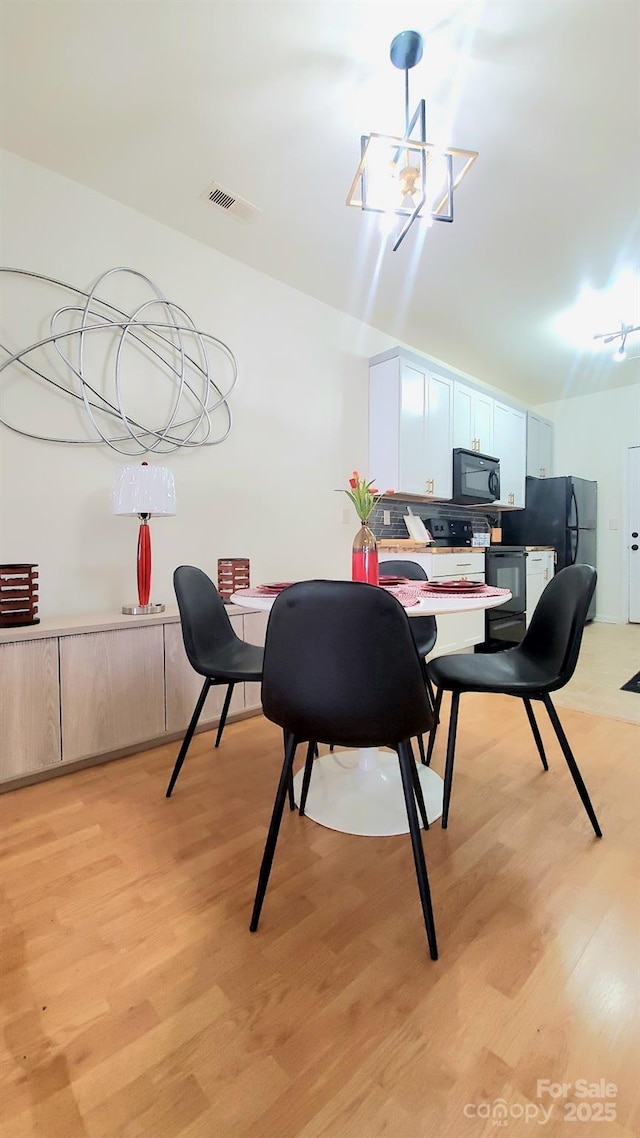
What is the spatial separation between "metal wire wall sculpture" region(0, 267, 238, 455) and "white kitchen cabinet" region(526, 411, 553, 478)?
12.5ft

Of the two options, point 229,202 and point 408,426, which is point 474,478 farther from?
point 229,202

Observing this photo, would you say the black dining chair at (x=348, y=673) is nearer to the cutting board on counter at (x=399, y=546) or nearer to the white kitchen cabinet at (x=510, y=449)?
the cutting board on counter at (x=399, y=546)

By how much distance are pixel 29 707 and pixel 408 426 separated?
309 centimetres

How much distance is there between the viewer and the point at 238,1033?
89 centimetres

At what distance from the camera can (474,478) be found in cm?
430

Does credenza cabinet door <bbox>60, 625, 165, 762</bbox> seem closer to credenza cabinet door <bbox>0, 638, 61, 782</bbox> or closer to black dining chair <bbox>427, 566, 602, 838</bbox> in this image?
credenza cabinet door <bbox>0, 638, 61, 782</bbox>

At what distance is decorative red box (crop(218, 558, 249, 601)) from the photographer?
8.73 ft

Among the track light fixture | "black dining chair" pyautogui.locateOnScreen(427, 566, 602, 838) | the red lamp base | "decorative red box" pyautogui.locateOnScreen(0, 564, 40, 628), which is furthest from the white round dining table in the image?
the track light fixture

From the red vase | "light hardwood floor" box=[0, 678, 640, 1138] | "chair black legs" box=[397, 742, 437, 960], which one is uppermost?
the red vase

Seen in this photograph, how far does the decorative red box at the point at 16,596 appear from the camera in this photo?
1.85 m

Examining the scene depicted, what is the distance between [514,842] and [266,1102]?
98cm

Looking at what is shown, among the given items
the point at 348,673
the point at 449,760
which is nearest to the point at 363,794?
the point at 449,760

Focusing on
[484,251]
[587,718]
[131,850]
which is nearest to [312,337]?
[484,251]

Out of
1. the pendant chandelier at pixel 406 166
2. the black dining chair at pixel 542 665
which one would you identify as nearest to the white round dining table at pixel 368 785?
the black dining chair at pixel 542 665
